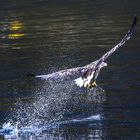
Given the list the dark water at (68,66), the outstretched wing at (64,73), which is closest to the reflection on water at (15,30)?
the dark water at (68,66)

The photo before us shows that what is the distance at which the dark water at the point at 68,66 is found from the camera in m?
15.3

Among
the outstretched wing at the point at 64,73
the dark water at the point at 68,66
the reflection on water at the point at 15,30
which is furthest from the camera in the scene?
the reflection on water at the point at 15,30

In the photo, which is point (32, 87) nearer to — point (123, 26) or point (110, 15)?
point (123, 26)

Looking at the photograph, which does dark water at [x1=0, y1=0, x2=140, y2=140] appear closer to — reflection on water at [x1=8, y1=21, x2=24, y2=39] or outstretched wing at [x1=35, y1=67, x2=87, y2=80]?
reflection on water at [x1=8, y1=21, x2=24, y2=39]

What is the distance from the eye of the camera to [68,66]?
22.2 m

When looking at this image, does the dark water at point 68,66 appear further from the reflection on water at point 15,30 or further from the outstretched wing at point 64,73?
the outstretched wing at point 64,73

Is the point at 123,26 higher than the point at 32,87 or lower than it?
higher

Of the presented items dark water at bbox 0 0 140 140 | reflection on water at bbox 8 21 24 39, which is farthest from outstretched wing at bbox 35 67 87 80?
reflection on water at bbox 8 21 24 39

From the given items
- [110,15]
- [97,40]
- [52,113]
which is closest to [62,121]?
[52,113]

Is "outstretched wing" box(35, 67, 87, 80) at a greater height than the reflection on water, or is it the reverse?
the reflection on water

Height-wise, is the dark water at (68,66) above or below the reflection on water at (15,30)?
below

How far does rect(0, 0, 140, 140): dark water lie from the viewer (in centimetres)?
1530

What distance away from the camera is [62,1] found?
133 ft

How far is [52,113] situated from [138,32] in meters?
11.7
